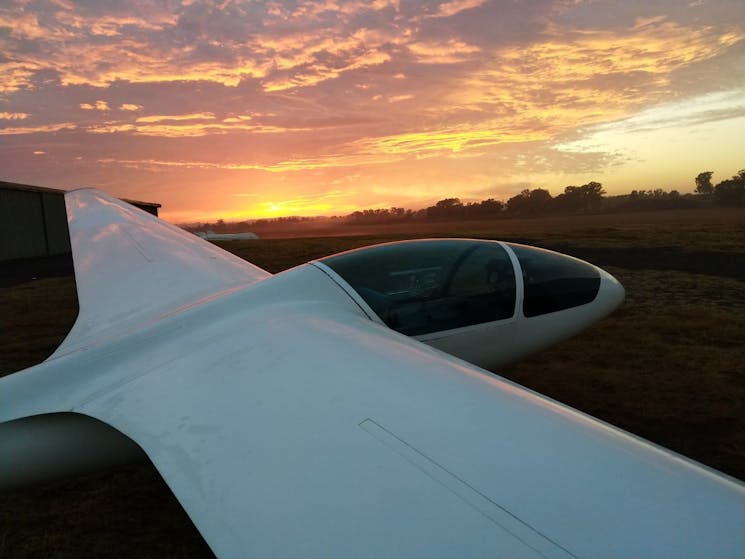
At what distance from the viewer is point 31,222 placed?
94.5 feet

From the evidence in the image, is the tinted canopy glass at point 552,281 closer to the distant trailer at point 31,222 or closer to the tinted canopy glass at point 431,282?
the tinted canopy glass at point 431,282

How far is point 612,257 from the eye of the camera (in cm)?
2261

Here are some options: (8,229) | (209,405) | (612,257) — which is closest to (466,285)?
(209,405)

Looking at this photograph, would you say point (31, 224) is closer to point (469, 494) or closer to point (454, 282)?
point (454, 282)

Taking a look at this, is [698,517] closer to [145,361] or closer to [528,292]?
[145,361]

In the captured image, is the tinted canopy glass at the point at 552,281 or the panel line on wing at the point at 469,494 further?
the tinted canopy glass at the point at 552,281

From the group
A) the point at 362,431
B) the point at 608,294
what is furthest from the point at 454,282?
the point at 362,431

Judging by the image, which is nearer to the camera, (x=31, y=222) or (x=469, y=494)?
(x=469, y=494)

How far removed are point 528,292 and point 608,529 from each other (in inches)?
167

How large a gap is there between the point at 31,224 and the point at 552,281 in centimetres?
3279

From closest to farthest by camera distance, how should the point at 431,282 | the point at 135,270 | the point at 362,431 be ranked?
the point at 362,431 < the point at 431,282 < the point at 135,270

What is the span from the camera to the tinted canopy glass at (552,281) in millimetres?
5715

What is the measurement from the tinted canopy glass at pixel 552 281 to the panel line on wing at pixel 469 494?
3.83 metres


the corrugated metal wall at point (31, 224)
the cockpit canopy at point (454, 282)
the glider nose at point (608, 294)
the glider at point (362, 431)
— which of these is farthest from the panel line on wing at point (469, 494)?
the corrugated metal wall at point (31, 224)
